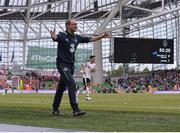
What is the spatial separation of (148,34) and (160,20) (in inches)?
200

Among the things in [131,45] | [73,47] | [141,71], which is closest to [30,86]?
[131,45]

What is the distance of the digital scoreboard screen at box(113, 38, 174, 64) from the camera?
51.0 meters

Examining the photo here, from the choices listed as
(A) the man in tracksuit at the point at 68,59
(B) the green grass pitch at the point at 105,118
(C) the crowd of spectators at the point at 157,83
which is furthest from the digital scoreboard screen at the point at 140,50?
(A) the man in tracksuit at the point at 68,59

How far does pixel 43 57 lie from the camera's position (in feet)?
267

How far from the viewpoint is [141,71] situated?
77500mm

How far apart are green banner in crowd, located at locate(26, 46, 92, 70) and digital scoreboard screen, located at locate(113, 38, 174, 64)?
85.9 feet

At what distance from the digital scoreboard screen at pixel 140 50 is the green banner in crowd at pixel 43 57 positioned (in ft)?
85.9

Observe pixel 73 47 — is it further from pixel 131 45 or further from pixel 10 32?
pixel 10 32

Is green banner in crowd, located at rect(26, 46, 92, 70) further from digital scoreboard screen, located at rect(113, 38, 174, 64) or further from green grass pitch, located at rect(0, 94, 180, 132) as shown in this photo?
green grass pitch, located at rect(0, 94, 180, 132)

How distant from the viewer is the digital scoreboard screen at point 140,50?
167 ft

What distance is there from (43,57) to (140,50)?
33.4 m

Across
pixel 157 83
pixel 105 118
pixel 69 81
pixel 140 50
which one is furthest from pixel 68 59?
pixel 157 83

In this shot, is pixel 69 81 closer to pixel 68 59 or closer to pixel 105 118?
pixel 68 59

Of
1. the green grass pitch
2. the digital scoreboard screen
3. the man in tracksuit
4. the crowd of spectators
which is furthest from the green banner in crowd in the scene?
the man in tracksuit
